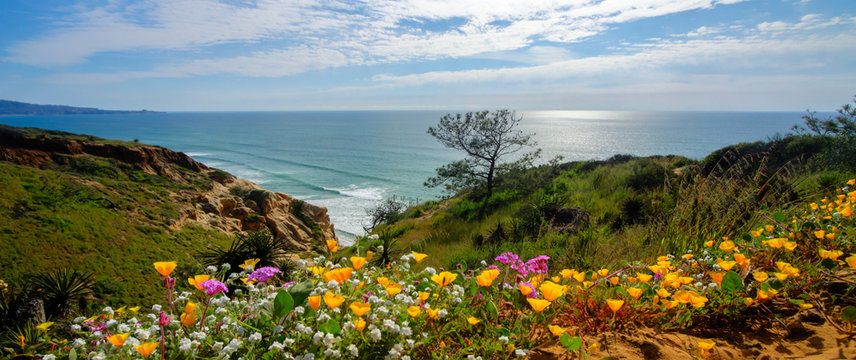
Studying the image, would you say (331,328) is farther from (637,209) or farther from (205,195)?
(205,195)

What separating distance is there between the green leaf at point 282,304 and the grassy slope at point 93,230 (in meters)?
6.23

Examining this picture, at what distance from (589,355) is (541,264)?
0.75 m

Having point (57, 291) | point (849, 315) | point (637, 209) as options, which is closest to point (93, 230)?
point (57, 291)

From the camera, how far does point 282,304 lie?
1.46 m

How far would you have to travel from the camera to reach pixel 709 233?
13.7 ft

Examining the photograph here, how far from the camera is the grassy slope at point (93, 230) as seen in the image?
6.19 m

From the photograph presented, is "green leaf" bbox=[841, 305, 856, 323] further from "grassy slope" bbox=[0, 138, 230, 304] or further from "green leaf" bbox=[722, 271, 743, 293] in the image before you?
"grassy slope" bbox=[0, 138, 230, 304]

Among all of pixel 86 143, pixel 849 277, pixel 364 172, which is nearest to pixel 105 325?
pixel 849 277

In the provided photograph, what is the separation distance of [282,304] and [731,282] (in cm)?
213

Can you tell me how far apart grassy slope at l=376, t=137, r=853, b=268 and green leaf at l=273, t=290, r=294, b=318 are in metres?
1.18

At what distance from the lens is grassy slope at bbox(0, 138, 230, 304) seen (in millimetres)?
6191

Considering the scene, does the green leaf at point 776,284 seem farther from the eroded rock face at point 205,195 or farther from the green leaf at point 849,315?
the eroded rock face at point 205,195

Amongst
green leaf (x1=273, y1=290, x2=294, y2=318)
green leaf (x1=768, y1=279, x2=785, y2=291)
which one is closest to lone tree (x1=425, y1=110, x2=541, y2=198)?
green leaf (x1=768, y1=279, x2=785, y2=291)

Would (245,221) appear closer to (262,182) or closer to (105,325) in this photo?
(105,325)
